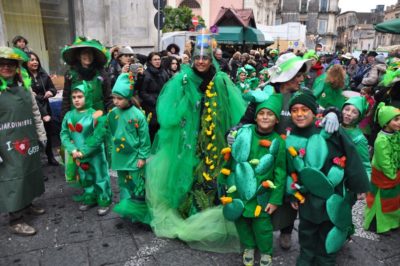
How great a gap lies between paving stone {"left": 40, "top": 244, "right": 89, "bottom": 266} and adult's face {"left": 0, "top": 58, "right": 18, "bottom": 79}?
70.6 inches

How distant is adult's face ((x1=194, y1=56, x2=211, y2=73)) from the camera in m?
3.24

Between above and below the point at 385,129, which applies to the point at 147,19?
above

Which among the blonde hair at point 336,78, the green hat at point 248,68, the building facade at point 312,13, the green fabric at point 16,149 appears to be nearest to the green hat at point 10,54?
the green fabric at point 16,149

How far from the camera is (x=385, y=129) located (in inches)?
132

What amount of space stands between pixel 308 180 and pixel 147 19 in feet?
26.4

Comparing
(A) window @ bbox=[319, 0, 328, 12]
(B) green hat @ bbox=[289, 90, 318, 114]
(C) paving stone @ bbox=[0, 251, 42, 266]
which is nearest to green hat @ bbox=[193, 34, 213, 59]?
(B) green hat @ bbox=[289, 90, 318, 114]

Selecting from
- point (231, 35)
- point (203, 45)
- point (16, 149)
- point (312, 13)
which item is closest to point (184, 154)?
point (203, 45)

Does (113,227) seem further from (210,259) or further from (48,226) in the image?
(210,259)

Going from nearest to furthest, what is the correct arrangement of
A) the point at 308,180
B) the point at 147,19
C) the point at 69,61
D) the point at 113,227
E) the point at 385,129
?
the point at 308,180, the point at 385,129, the point at 113,227, the point at 69,61, the point at 147,19

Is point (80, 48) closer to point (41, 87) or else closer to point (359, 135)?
point (41, 87)

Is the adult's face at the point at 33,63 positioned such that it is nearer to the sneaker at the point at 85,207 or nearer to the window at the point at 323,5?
the sneaker at the point at 85,207

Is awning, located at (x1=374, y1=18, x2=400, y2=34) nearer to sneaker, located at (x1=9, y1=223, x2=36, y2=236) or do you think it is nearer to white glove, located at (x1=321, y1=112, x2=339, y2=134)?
white glove, located at (x1=321, y1=112, x2=339, y2=134)

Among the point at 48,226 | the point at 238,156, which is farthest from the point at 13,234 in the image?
the point at 238,156

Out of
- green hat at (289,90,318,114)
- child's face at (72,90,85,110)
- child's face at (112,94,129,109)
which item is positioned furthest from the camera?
child's face at (72,90,85,110)
